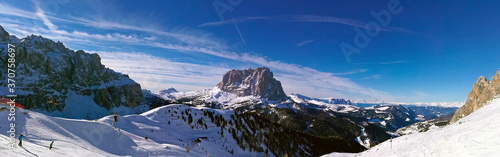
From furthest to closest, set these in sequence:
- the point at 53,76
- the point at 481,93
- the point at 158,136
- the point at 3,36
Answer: the point at 53,76 < the point at 3,36 < the point at 481,93 < the point at 158,136

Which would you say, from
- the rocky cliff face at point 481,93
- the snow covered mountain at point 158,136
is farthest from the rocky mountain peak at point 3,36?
the rocky cliff face at point 481,93

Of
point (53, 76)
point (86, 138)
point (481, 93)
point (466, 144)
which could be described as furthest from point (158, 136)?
point (53, 76)

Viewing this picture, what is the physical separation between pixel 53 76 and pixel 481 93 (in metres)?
230

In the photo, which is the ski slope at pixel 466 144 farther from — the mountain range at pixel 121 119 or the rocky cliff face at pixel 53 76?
the rocky cliff face at pixel 53 76

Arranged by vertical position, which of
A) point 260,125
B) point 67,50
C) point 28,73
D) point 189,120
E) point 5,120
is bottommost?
point 260,125

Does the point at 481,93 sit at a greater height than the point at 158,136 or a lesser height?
greater

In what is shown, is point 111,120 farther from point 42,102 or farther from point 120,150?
point 42,102

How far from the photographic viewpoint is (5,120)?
24031 millimetres

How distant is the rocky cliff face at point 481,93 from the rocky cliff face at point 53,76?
679ft

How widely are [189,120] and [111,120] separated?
25043mm

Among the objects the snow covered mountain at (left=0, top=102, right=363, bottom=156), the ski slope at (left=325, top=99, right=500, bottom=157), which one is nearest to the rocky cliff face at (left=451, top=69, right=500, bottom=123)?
the ski slope at (left=325, top=99, right=500, bottom=157)

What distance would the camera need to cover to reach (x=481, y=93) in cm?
4425

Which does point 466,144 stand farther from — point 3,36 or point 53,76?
point 3,36

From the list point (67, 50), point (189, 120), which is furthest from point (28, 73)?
point (189, 120)
